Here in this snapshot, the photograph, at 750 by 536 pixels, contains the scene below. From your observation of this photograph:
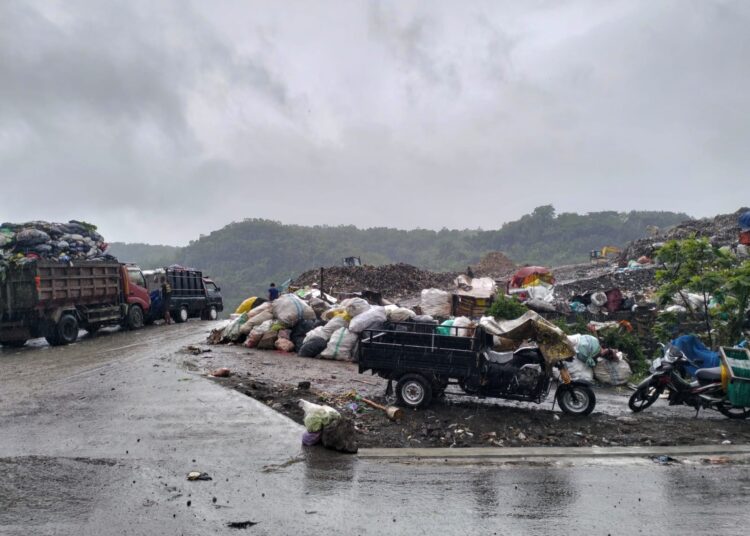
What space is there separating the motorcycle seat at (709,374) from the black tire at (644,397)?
57cm

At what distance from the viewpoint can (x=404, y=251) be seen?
88.7 meters

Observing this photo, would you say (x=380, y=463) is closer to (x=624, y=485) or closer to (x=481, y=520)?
(x=481, y=520)

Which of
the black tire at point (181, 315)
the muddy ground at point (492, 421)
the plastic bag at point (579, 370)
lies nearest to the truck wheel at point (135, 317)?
the black tire at point (181, 315)

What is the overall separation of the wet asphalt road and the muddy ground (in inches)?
32.8

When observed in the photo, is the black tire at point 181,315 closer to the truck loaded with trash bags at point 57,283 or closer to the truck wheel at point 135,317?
the truck wheel at point 135,317

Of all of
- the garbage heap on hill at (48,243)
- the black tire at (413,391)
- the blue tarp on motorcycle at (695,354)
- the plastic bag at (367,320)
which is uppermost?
the garbage heap on hill at (48,243)

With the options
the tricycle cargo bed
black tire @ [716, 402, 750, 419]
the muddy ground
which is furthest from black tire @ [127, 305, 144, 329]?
black tire @ [716, 402, 750, 419]

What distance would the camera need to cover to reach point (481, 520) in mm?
4664

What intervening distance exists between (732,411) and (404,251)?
80.5 m

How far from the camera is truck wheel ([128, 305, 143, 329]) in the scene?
18.7 metres

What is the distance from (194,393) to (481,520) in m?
5.54

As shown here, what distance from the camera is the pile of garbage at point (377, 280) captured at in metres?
29.0

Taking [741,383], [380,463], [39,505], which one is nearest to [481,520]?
[380,463]

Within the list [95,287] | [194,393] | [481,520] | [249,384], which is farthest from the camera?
[95,287]
